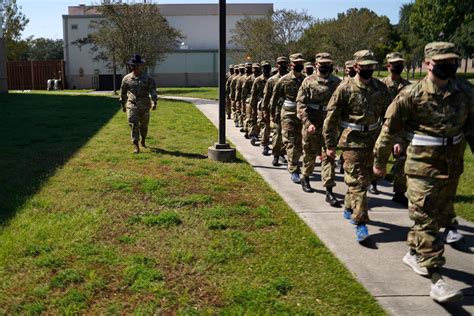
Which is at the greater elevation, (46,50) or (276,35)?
(46,50)

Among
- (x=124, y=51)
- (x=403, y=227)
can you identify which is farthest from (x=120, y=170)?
(x=124, y=51)

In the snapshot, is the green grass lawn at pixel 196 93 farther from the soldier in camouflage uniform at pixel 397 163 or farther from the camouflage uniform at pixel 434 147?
the camouflage uniform at pixel 434 147

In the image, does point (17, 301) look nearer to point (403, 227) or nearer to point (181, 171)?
point (403, 227)

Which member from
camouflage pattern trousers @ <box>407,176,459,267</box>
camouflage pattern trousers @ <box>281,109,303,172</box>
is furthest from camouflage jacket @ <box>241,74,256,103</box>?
camouflage pattern trousers @ <box>407,176,459,267</box>

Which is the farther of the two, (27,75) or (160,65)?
(160,65)

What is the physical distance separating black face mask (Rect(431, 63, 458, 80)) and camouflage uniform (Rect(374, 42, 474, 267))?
8 centimetres

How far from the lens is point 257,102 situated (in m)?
12.6

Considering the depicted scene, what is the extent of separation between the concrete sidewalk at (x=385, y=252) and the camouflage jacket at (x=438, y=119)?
0.95m

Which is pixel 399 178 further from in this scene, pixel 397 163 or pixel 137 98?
pixel 137 98

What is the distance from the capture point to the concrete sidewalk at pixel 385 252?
4.13 metres

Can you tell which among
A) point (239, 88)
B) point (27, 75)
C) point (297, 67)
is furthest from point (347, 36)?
point (297, 67)

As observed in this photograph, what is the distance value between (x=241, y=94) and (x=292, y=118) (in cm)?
699

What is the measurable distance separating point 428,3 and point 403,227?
53.7 meters

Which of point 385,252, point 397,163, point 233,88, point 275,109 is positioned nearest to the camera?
point 385,252
